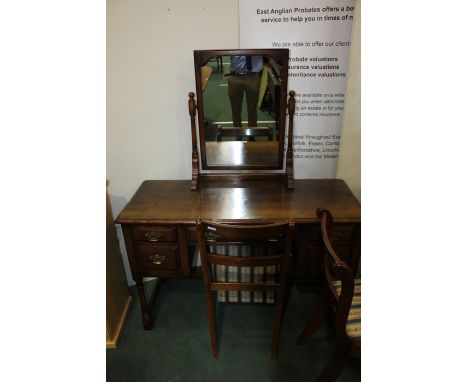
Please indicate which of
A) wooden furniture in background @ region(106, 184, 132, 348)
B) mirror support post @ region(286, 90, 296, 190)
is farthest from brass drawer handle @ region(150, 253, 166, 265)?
mirror support post @ region(286, 90, 296, 190)

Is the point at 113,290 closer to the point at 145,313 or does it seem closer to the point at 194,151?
the point at 145,313

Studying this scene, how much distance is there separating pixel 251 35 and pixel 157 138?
29.1 inches

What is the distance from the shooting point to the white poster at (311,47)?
1374 mm

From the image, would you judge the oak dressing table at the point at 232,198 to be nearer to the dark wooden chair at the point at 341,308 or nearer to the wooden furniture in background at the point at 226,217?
the wooden furniture in background at the point at 226,217

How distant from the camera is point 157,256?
147 cm

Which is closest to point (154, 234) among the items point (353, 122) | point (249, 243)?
point (249, 243)

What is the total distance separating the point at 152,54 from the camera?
1.46m

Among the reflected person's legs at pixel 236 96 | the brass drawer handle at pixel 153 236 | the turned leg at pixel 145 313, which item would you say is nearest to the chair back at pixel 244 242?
the brass drawer handle at pixel 153 236

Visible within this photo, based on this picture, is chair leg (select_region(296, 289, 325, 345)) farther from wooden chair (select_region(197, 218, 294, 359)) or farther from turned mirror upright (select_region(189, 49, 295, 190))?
turned mirror upright (select_region(189, 49, 295, 190))

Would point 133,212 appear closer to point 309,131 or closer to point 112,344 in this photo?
point 112,344

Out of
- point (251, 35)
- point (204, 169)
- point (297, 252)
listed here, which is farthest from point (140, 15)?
point (297, 252)

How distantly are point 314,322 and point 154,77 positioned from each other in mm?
1517

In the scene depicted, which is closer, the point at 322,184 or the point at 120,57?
the point at 120,57
